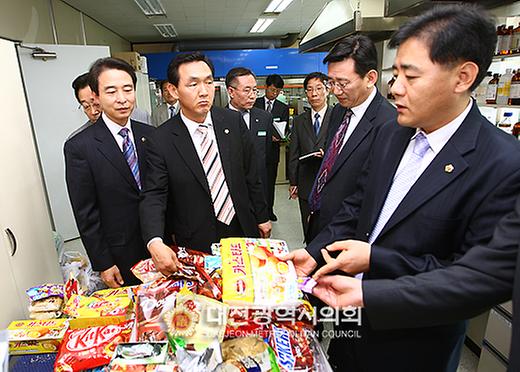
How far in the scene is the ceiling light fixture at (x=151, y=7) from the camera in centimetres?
558

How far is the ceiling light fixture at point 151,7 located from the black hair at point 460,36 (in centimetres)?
570

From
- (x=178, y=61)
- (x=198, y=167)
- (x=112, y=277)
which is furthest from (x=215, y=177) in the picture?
(x=112, y=277)

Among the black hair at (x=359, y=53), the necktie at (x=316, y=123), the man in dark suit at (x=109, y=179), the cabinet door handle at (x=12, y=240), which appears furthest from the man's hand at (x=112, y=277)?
the necktie at (x=316, y=123)

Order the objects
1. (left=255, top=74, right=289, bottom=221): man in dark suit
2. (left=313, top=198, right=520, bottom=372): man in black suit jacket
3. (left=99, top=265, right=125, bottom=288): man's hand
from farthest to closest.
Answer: (left=255, top=74, right=289, bottom=221): man in dark suit
(left=99, top=265, right=125, bottom=288): man's hand
(left=313, top=198, right=520, bottom=372): man in black suit jacket

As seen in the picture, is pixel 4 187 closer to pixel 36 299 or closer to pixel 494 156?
pixel 36 299

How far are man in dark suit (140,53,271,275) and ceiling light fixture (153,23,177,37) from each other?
6.74m

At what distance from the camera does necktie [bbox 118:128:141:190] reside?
1.88 metres

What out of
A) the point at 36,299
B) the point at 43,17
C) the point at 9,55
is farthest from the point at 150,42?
the point at 36,299

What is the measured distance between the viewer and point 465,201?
0.93 metres

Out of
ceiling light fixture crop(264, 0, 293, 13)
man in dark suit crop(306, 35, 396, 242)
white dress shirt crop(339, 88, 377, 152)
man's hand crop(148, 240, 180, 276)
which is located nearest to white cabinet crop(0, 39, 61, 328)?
man's hand crop(148, 240, 180, 276)

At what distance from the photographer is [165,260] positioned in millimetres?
1169

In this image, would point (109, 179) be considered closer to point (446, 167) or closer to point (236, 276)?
point (236, 276)

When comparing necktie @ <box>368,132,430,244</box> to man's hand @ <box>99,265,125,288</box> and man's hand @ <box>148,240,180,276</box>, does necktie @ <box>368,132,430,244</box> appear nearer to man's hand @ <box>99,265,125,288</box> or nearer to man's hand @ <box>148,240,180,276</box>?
man's hand @ <box>148,240,180,276</box>

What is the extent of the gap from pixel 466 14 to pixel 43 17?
5.34 m
